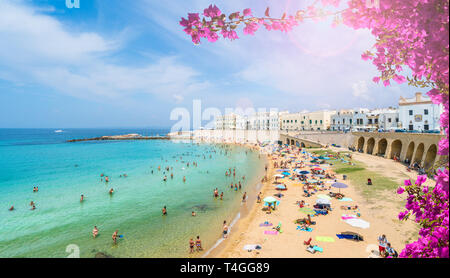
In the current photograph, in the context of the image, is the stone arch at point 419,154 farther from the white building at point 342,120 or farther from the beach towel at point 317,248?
the white building at point 342,120

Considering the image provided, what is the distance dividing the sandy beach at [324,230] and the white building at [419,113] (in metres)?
29.2

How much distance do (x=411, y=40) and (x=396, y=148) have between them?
48278 mm

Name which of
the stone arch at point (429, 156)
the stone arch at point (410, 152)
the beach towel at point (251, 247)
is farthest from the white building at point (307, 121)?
the beach towel at point (251, 247)

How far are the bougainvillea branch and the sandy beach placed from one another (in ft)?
41.6

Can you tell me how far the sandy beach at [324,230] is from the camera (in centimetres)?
1400

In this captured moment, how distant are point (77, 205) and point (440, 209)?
3217cm

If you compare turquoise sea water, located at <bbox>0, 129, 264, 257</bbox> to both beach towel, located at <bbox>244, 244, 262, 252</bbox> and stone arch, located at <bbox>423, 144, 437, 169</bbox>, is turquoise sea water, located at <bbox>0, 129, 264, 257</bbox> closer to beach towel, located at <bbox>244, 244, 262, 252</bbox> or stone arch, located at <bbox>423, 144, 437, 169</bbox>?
beach towel, located at <bbox>244, 244, 262, 252</bbox>

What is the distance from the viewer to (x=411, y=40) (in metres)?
2.73

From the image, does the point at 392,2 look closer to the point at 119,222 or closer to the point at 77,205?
the point at 119,222

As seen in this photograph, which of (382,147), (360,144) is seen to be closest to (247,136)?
(360,144)

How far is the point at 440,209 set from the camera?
257 centimetres
